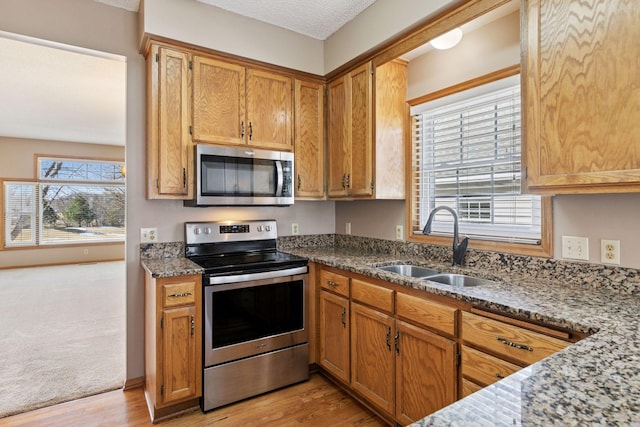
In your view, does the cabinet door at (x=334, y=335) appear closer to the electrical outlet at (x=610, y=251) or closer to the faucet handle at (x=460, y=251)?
Answer: the faucet handle at (x=460, y=251)

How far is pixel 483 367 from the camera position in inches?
58.5

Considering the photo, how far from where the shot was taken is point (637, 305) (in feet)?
4.46

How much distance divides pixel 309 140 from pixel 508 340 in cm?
211

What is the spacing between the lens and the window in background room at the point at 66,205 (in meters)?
6.99

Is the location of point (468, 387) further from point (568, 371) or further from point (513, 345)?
point (568, 371)

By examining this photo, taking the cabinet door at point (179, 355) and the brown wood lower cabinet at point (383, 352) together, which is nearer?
the brown wood lower cabinet at point (383, 352)

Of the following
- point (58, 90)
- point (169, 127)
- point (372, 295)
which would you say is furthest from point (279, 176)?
point (58, 90)

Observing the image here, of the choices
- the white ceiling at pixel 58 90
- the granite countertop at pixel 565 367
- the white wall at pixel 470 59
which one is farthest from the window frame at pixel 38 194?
the granite countertop at pixel 565 367

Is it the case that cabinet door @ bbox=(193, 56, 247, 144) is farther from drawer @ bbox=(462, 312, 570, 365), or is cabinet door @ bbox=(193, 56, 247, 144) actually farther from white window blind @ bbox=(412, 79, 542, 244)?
drawer @ bbox=(462, 312, 570, 365)

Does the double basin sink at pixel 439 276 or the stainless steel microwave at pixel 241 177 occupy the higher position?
the stainless steel microwave at pixel 241 177

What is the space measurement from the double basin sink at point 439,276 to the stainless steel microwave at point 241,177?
989 millimetres

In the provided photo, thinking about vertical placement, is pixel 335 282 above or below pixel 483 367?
above

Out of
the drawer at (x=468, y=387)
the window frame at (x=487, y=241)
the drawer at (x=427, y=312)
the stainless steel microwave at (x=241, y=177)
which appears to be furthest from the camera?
the stainless steel microwave at (x=241, y=177)

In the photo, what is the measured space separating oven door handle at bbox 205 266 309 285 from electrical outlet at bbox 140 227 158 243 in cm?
70
